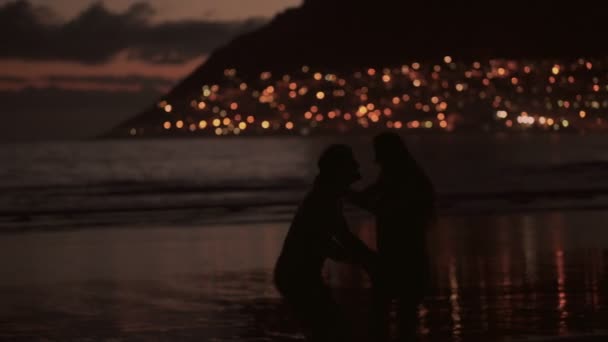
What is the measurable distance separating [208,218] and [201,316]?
17922 mm

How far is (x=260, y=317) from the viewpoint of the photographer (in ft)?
43.0

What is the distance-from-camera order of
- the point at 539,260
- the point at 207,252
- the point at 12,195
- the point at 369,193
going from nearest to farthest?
the point at 369,193, the point at 539,260, the point at 207,252, the point at 12,195

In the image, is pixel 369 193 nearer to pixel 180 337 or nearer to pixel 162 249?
pixel 180 337

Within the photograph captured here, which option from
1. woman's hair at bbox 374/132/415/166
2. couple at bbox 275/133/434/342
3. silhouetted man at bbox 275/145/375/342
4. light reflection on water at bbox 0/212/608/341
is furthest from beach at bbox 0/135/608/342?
silhouetted man at bbox 275/145/375/342

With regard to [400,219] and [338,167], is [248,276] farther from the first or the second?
[338,167]

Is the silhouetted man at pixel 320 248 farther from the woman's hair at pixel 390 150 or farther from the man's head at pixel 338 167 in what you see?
the woman's hair at pixel 390 150

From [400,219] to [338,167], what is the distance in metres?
1.45

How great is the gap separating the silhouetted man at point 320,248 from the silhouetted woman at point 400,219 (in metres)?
1.29

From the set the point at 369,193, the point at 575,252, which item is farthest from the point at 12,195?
the point at 369,193

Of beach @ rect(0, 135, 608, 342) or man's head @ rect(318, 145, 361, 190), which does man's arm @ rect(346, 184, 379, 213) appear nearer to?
man's head @ rect(318, 145, 361, 190)

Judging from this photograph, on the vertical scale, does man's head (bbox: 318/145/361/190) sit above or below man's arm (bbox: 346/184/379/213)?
above

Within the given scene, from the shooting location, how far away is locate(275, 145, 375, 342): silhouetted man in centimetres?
781

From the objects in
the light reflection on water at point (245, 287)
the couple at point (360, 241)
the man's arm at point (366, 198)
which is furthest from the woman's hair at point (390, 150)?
the light reflection on water at point (245, 287)

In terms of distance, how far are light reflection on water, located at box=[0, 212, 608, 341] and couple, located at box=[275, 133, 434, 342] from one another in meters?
2.29
